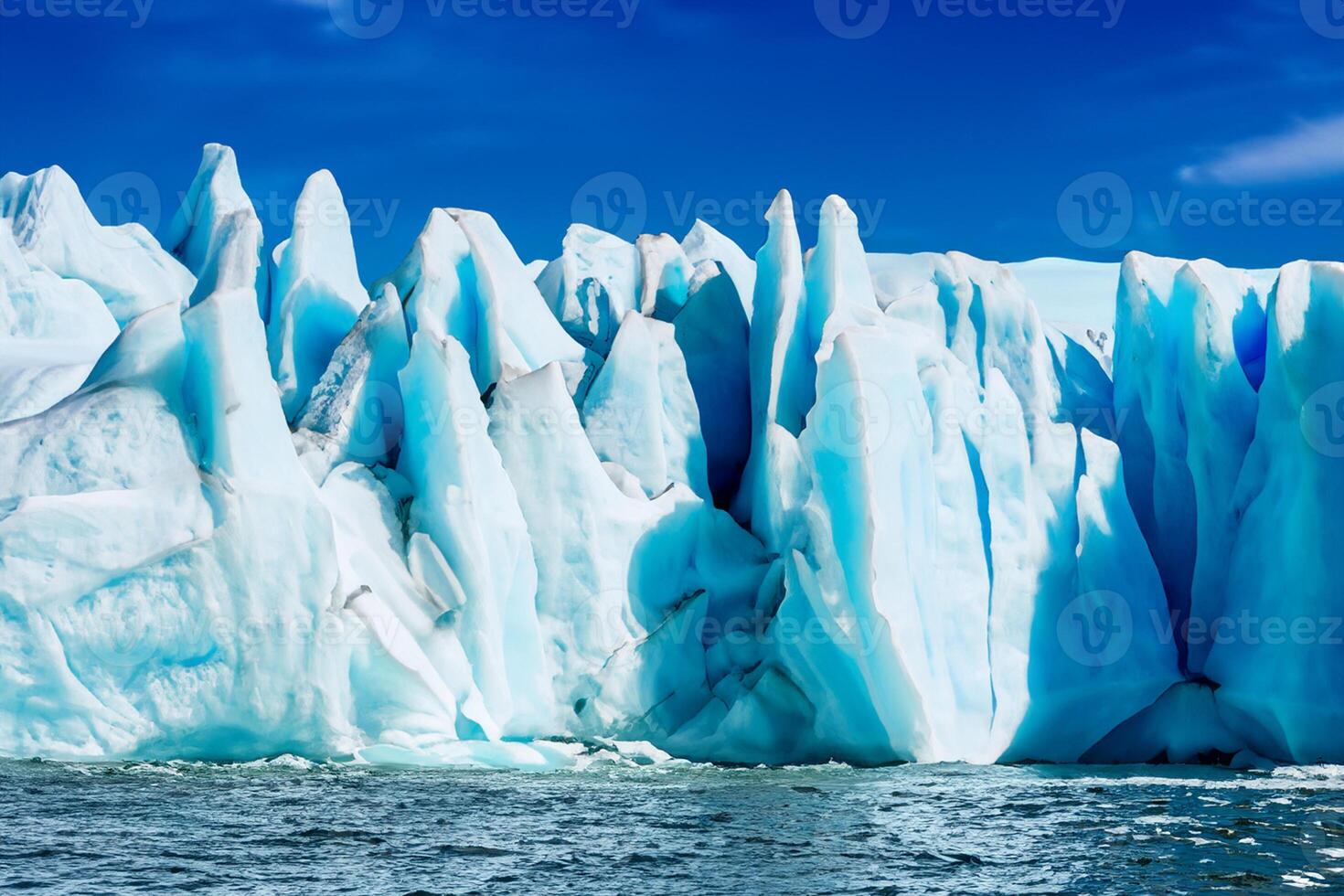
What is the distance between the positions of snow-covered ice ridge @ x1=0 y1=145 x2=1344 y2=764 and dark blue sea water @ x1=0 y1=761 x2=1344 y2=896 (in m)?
0.92

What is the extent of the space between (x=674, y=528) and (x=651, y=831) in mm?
5743

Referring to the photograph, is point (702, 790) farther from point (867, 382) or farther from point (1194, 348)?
point (1194, 348)

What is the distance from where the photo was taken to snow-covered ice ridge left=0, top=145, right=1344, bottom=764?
1294 centimetres

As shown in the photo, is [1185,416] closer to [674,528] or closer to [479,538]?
[674,528]

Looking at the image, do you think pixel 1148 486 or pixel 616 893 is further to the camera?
pixel 1148 486

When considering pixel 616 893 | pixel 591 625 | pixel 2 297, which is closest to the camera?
pixel 616 893

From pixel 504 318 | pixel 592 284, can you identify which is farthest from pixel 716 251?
pixel 504 318

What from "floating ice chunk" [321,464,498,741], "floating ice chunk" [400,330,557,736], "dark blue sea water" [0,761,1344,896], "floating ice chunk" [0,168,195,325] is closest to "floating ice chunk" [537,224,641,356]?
"floating ice chunk" [400,330,557,736]

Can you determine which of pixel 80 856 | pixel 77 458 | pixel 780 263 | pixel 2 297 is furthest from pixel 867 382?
pixel 2 297

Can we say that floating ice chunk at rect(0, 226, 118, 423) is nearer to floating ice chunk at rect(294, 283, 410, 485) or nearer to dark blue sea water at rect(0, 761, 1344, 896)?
floating ice chunk at rect(294, 283, 410, 485)

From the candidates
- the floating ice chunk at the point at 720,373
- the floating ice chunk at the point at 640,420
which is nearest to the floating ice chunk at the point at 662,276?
the floating ice chunk at the point at 720,373

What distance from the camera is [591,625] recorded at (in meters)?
14.9

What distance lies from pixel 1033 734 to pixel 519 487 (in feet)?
19.3

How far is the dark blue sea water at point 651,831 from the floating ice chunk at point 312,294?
6009 millimetres
